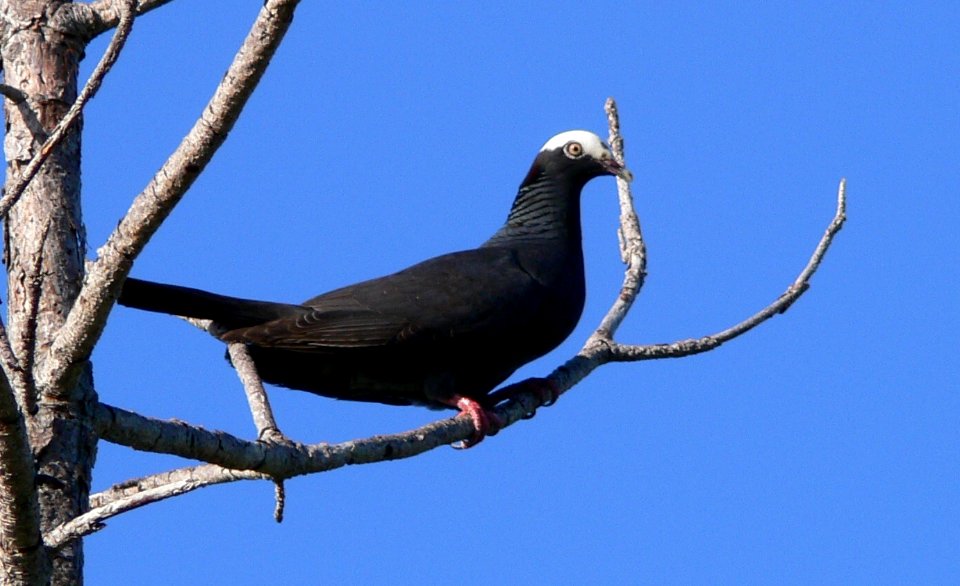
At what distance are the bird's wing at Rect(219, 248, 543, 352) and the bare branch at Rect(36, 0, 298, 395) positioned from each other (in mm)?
2675

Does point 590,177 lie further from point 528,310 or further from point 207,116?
point 207,116

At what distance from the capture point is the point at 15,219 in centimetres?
380

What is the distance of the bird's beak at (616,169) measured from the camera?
20.6 ft

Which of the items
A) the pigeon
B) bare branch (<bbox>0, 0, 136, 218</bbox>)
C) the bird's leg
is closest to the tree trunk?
bare branch (<bbox>0, 0, 136, 218</bbox>)

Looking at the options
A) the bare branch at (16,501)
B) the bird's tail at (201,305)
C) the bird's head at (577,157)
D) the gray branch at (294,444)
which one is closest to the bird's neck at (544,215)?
the bird's head at (577,157)

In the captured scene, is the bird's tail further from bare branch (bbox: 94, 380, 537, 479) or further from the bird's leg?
bare branch (bbox: 94, 380, 537, 479)

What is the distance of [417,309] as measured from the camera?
586 centimetres

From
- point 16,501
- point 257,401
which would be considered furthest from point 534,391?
point 16,501

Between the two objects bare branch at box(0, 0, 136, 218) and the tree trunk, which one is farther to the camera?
the tree trunk

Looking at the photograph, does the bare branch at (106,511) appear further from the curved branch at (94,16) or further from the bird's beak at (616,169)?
the bird's beak at (616,169)

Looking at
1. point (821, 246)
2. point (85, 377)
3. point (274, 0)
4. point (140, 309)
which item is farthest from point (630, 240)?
point (274, 0)

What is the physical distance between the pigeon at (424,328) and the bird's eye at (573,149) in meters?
→ 0.51

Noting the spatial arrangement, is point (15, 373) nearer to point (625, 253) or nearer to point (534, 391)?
point (534, 391)

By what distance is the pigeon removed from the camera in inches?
219
